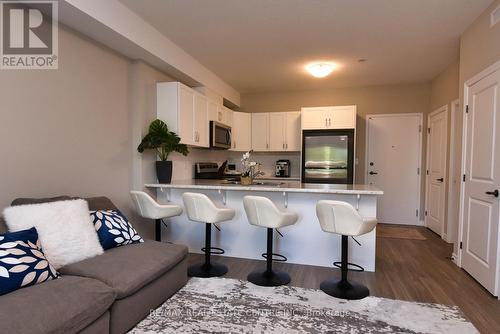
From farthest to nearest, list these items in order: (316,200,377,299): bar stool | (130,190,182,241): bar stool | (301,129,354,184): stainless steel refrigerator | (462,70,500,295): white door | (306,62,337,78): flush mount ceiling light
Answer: (301,129,354,184): stainless steel refrigerator
(306,62,337,78): flush mount ceiling light
(130,190,182,241): bar stool
(462,70,500,295): white door
(316,200,377,299): bar stool

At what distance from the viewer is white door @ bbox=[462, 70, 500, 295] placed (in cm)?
261

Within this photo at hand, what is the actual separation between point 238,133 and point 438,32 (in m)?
3.59

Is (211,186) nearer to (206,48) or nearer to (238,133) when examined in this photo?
(206,48)

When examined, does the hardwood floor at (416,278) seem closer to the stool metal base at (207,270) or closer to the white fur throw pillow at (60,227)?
the stool metal base at (207,270)

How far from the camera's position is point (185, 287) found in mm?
2697

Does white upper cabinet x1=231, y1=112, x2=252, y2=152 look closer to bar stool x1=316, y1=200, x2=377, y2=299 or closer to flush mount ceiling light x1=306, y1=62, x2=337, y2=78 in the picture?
flush mount ceiling light x1=306, y1=62, x2=337, y2=78

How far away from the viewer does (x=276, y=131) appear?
575 cm

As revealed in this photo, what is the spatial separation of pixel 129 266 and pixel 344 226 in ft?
5.78

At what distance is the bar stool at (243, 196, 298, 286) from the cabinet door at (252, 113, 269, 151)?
3.08 metres

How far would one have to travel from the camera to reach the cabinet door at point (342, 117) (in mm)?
5145

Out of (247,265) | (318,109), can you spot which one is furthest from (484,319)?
(318,109)

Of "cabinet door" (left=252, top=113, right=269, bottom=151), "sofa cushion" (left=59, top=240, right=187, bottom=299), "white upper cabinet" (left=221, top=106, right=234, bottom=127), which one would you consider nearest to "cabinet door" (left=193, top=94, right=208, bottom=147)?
"white upper cabinet" (left=221, top=106, right=234, bottom=127)

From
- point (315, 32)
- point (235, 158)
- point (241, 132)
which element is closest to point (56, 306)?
point (315, 32)

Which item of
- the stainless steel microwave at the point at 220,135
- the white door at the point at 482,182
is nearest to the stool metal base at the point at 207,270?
the stainless steel microwave at the point at 220,135
